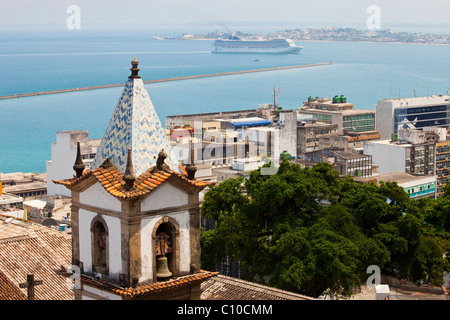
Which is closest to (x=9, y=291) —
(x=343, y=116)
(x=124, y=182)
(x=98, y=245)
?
(x=98, y=245)

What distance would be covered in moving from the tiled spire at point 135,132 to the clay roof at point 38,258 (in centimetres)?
612

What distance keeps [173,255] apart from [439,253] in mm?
17922

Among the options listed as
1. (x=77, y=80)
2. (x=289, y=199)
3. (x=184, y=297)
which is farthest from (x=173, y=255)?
(x=77, y=80)

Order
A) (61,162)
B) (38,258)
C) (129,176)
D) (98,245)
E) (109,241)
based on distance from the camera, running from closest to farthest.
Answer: (129,176)
(109,241)
(98,245)
(38,258)
(61,162)

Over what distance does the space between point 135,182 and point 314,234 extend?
14607mm

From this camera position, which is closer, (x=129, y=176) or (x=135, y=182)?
(x=129, y=176)

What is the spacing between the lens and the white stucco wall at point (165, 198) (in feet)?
48.4

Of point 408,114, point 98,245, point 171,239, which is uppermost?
point 171,239

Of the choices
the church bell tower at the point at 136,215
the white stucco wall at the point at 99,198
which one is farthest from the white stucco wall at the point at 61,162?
the church bell tower at the point at 136,215

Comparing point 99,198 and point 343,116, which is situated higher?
point 99,198

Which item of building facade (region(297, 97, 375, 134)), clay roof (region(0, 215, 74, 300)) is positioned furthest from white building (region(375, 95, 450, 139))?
clay roof (region(0, 215, 74, 300))

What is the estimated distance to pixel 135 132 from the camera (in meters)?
14.9

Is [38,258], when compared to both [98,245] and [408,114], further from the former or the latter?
[408,114]

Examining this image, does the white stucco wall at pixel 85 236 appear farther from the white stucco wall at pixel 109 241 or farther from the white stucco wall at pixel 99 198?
the white stucco wall at pixel 99 198
